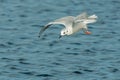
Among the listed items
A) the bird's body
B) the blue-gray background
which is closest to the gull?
the bird's body

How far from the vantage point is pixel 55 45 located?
20656 millimetres

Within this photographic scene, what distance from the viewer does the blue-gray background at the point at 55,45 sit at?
17.7 metres

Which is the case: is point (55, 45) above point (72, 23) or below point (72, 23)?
below

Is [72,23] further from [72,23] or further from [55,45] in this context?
[55,45]

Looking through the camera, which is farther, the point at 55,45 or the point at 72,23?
the point at 55,45

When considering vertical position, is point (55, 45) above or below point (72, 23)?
below

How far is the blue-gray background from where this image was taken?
17.7 metres

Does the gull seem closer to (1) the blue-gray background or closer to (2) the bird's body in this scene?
(2) the bird's body

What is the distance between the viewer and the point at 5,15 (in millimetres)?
24703

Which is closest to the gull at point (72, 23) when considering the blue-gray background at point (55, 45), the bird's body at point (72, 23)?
the bird's body at point (72, 23)

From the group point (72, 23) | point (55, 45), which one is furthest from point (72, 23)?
point (55, 45)

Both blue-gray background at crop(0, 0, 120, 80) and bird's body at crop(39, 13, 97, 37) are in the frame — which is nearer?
bird's body at crop(39, 13, 97, 37)

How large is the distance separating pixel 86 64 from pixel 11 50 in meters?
2.64

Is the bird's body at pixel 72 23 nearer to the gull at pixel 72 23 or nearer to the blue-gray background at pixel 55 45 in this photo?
the gull at pixel 72 23
